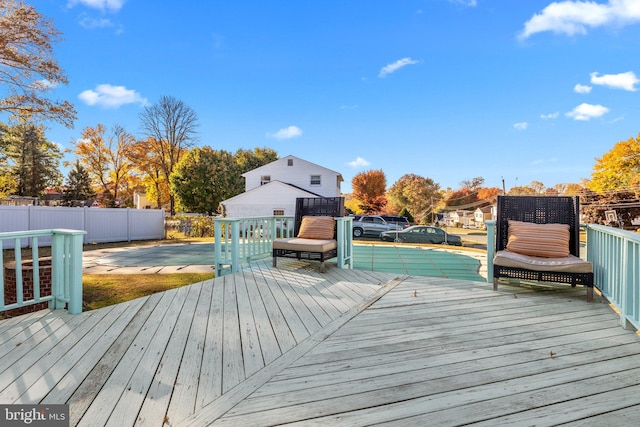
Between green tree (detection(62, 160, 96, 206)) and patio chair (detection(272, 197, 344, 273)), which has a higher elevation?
green tree (detection(62, 160, 96, 206))

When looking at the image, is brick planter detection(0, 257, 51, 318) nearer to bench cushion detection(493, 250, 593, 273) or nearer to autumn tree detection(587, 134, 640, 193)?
bench cushion detection(493, 250, 593, 273)

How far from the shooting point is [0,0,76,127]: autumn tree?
32.2ft

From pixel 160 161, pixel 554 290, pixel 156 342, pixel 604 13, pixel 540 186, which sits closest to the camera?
pixel 156 342

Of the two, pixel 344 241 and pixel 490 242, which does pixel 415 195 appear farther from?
pixel 490 242

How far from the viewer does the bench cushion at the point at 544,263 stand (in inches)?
121

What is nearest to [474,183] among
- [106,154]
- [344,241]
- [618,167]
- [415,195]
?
[415,195]

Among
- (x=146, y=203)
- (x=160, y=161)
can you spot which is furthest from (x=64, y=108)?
(x=146, y=203)

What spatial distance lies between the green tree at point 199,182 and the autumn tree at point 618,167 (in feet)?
108

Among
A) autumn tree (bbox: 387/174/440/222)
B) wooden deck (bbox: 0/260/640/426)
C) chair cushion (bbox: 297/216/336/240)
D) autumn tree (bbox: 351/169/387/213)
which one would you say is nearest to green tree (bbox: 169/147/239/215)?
chair cushion (bbox: 297/216/336/240)

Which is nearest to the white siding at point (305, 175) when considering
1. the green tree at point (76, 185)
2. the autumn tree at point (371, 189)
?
the autumn tree at point (371, 189)

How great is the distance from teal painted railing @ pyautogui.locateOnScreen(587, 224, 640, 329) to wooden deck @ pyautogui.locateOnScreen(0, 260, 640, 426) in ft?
0.50

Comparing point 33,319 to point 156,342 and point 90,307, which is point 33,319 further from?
point 156,342

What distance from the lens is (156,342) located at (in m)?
2.17

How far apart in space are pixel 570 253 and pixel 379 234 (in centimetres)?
1147
